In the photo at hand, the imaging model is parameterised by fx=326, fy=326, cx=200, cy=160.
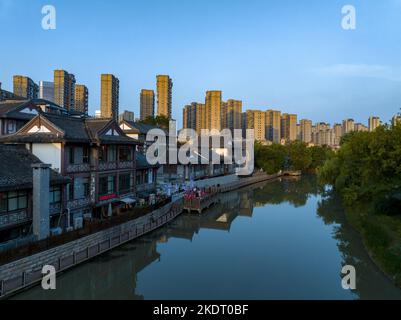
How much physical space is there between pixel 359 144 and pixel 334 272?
1555 centimetres

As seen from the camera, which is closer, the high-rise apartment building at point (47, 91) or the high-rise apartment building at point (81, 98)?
the high-rise apartment building at point (47, 91)

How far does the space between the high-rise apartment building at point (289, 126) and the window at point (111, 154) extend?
511ft

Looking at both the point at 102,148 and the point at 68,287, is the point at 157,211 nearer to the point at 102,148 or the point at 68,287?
the point at 102,148

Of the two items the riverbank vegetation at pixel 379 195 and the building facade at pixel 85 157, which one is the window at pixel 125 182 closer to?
the building facade at pixel 85 157

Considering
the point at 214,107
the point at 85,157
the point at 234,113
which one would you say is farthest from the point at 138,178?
the point at 234,113

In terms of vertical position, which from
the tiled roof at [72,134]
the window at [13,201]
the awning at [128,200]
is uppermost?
the tiled roof at [72,134]

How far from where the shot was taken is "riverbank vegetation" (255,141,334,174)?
81.3m

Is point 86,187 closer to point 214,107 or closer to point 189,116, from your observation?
point 214,107

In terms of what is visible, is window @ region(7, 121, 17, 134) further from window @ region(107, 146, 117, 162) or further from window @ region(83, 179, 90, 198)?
window @ region(83, 179, 90, 198)

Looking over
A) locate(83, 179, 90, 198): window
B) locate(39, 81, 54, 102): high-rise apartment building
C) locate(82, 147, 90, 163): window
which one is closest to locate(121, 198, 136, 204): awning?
locate(83, 179, 90, 198): window

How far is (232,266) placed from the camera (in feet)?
65.6

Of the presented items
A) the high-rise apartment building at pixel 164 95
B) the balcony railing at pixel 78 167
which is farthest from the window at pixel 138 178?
the high-rise apartment building at pixel 164 95

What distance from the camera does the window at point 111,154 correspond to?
25547 millimetres
